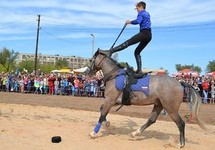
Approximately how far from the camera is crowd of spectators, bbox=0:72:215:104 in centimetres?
2768

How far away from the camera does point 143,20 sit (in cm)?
1042

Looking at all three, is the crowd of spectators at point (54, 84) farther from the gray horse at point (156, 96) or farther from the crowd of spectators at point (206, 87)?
the gray horse at point (156, 96)

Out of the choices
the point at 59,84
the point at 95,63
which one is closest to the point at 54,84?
the point at 59,84

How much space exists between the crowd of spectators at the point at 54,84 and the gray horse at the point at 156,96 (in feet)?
53.3

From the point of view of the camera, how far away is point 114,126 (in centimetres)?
1284

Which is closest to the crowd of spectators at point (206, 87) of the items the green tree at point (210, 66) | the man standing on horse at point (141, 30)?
the man standing on horse at point (141, 30)

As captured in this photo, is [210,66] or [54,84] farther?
[210,66]

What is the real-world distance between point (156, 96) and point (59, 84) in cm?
2122

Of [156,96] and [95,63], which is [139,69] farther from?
[95,63]

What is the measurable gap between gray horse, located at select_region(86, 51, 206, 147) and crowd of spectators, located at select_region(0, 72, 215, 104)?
48.4 ft

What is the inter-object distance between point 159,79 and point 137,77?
61 cm

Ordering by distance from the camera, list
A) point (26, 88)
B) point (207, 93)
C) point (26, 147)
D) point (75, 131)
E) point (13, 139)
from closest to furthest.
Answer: point (26, 147) < point (13, 139) < point (75, 131) < point (207, 93) < point (26, 88)

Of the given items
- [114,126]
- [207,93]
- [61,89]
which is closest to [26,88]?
[61,89]

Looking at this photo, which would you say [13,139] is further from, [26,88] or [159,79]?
[26,88]
